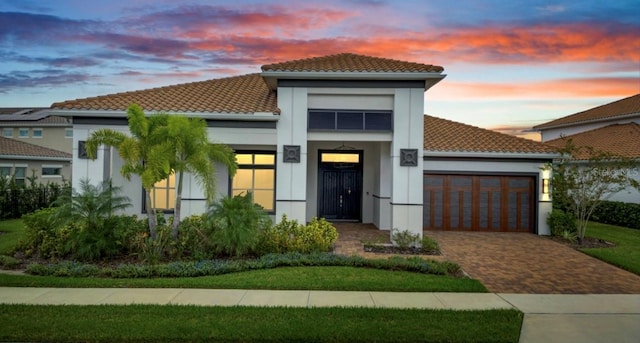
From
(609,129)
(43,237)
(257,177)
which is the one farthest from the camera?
(609,129)

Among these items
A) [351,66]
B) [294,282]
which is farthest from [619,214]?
[294,282]

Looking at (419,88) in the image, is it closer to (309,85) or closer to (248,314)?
(309,85)

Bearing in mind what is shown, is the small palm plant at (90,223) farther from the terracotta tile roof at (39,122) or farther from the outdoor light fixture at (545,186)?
→ the terracotta tile roof at (39,122)

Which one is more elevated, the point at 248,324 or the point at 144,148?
the point at 144,148

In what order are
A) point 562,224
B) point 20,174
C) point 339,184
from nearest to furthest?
point 562,224 → point 339,184 → point 20,174

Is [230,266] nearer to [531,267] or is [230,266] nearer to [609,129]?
[531,267]

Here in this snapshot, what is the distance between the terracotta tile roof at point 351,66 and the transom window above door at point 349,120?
4.16 feet

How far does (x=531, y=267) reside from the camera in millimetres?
10617

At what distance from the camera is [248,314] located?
21.7 feet

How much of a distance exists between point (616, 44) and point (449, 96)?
676 centimetres

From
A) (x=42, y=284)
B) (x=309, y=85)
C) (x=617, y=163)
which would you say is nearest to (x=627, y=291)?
(x=617, y=163)

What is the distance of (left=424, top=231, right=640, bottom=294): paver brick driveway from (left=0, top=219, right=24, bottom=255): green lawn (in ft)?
38.6

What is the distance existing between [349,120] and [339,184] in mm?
Result: 4750

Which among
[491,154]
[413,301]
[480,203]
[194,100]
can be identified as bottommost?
[413,301]
